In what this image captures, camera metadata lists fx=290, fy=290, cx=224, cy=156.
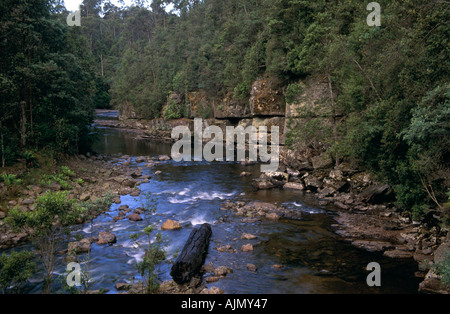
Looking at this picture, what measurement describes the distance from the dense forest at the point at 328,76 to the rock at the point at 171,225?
1000cm

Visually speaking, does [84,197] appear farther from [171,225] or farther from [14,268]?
[14,268]

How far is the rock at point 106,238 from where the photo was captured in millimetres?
12367

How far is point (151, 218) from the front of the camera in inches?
601

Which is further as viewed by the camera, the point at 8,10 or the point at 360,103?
the point at 360,103

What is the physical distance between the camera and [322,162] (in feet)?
75.5

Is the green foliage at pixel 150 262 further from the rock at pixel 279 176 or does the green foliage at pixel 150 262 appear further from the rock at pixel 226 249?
the rock at pixel 279 176

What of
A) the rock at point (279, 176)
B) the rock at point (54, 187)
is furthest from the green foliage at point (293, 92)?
the rock at point (54, 187)

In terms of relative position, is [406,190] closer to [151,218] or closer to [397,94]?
[397,94]

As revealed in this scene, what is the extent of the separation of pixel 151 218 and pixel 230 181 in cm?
888

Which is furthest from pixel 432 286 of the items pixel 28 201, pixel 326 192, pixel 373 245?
pixel 28 201

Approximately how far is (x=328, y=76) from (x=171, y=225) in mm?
16204

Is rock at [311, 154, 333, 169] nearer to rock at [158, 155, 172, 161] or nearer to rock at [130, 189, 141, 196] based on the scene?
rock at [130, 189, 141, 196]

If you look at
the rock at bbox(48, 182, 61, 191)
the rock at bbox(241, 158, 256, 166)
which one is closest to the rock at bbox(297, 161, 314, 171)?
the rock at bbox(241, 158, 256, 166)
